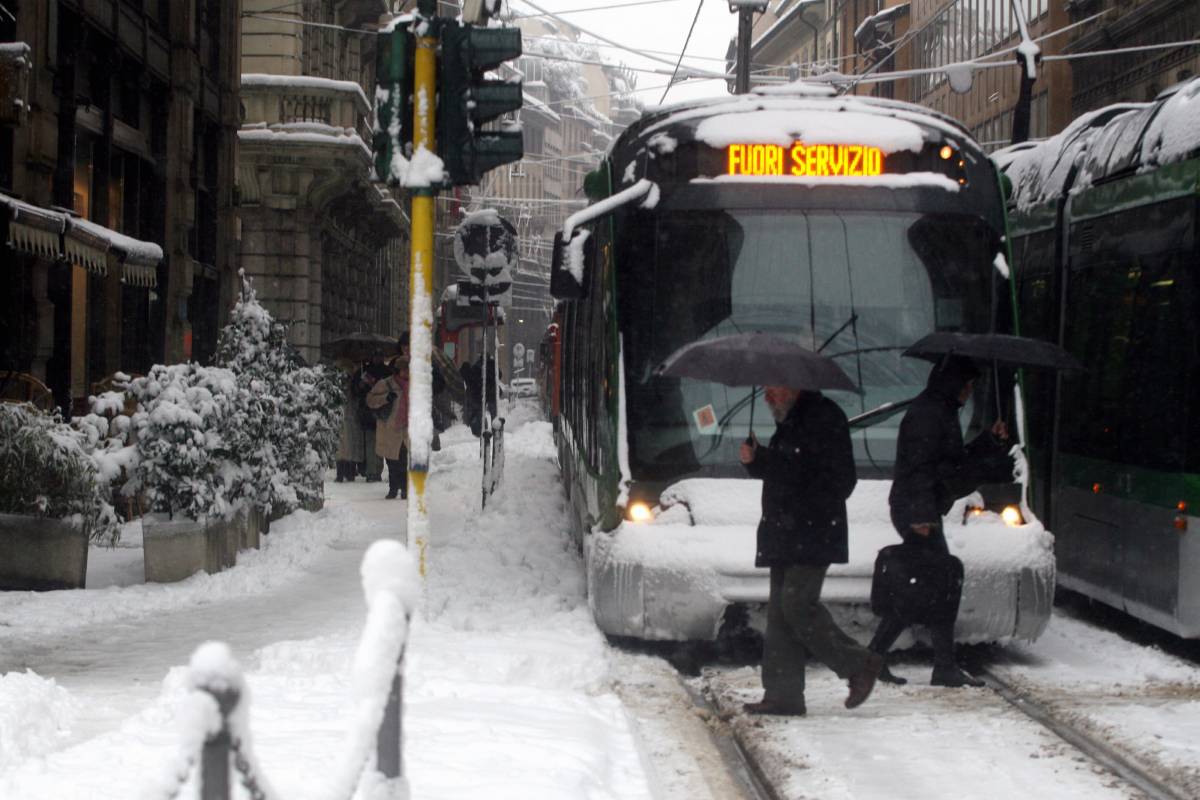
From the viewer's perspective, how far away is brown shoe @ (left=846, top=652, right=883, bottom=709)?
7.71 meters

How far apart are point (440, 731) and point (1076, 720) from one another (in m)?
2.94

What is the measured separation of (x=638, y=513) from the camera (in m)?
9.12

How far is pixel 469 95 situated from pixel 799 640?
3.22m

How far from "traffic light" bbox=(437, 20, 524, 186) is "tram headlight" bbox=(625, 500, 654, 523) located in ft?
6.35

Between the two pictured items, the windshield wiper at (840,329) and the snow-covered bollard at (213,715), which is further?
the windshield wiper at (840,329)

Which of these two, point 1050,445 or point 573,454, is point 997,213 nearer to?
point 1050,445

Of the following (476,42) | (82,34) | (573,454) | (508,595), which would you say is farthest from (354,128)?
(476,42)

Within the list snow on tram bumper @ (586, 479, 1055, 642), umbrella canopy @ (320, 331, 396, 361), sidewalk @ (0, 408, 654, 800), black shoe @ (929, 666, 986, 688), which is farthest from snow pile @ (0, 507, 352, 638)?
umbrella canopy @ (320, 331, 396, 361)

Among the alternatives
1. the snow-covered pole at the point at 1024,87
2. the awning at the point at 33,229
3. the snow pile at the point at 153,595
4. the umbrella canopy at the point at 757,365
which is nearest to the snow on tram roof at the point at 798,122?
the umbrella canopy at the point at 757,365

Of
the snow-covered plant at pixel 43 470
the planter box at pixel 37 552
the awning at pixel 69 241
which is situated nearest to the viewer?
the snow-covered plant at pixel 43 470

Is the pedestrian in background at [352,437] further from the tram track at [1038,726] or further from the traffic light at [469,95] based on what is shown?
the tram track at [1038,726]

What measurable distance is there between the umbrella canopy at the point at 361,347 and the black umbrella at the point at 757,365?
19.5m

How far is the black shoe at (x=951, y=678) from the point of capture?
28.0ft

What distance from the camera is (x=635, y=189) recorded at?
372 inches
